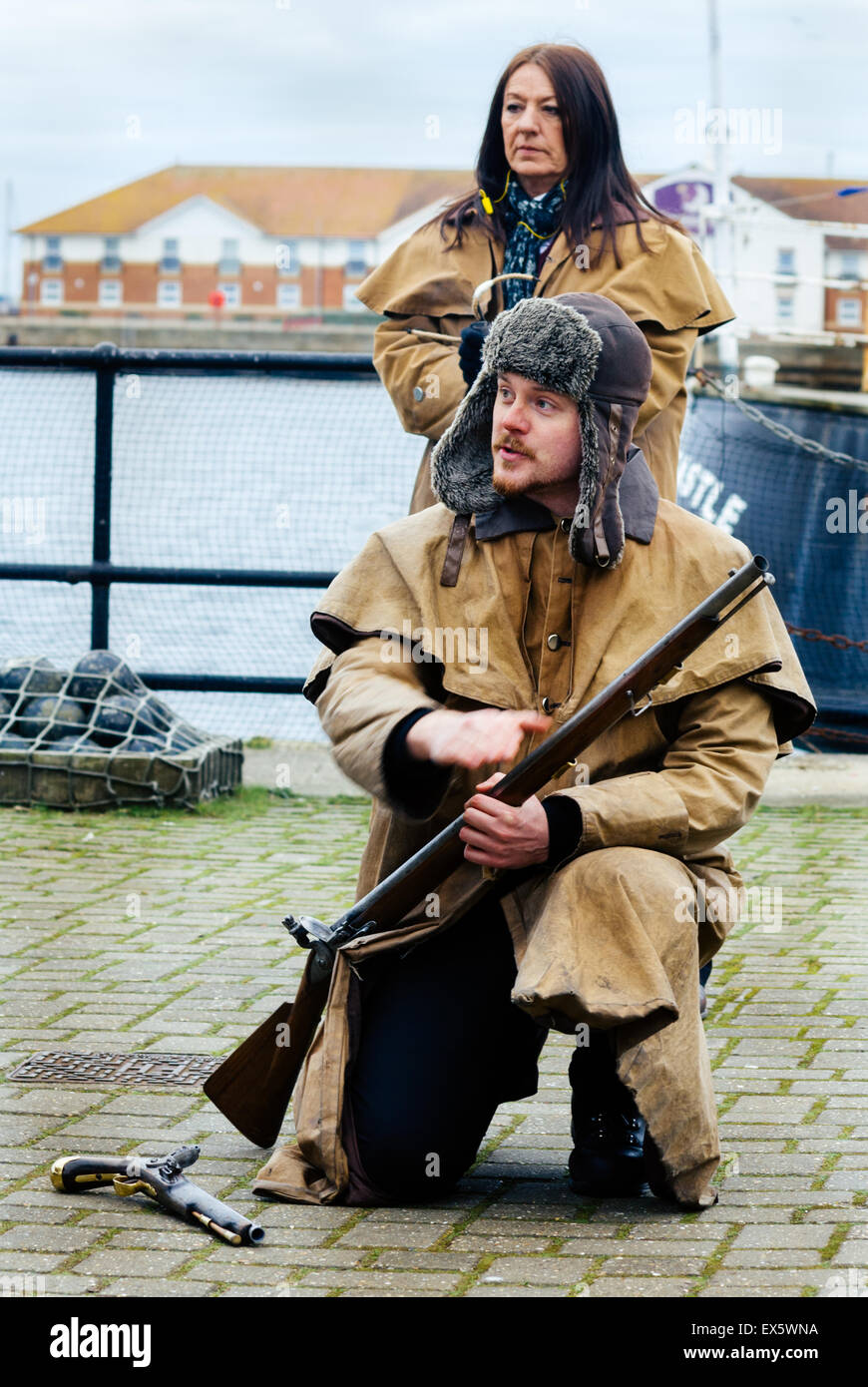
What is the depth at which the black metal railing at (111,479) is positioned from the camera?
26.0 feet

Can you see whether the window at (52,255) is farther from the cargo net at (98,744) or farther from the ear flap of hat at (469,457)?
the ear flap of hat at (469,457)

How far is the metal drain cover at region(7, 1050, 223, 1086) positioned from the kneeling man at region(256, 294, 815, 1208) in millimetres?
676

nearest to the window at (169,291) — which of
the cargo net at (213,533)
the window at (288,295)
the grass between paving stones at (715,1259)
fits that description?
the window at (288,295)

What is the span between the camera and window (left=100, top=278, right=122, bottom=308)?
372ft

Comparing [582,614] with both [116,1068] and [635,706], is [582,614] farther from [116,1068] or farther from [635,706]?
[116,1068]

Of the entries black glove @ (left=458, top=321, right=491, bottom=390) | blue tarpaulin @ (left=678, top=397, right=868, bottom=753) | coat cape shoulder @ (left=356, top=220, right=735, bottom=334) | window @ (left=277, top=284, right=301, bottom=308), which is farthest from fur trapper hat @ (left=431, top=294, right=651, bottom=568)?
window @ (left=277, top=284, right=301, bottom=308)

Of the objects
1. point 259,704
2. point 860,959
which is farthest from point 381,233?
point 860,959

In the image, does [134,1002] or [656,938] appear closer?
[656,938]

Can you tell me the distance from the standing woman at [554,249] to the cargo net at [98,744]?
2.60 m

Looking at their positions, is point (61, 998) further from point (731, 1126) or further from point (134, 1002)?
point (731, 1126)

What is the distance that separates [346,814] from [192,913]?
166 cm

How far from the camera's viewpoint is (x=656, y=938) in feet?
11.0

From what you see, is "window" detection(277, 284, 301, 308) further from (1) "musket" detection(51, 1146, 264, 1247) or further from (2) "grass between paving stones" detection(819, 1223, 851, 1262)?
(2) "grass between paving stones" detection(819, 1223, 851, 1262)

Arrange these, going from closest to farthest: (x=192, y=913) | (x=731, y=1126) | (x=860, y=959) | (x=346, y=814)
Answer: (x=731, y=1126), (x=860, y=959), (x=192, y=913), (x=346, y=814)
